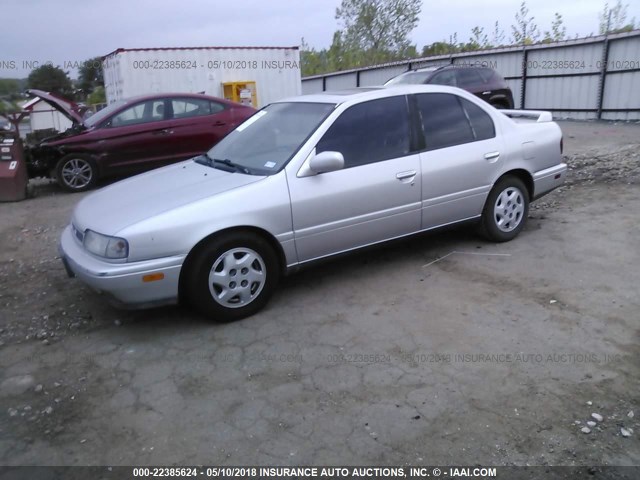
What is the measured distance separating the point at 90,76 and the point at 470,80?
1450 cm

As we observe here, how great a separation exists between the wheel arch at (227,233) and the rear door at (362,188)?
6.2 inches

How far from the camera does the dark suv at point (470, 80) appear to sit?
11688mm

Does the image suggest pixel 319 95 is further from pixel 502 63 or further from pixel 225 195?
pixel 502 63

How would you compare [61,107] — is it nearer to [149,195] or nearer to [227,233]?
[149,195]

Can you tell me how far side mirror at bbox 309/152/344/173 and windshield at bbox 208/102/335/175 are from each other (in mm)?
223

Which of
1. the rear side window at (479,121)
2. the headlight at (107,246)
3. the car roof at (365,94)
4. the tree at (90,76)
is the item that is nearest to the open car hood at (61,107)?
the car roof at (365,94)

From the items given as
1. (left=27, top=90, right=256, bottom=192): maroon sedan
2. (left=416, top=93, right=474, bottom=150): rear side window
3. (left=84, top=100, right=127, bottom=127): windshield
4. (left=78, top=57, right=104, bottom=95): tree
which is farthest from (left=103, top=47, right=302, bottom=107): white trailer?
(left=416, top=93, right=474, bottom=150): rear side window

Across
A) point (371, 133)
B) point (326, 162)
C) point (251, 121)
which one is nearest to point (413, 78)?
point (251, 121)

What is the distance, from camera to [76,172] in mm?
8844

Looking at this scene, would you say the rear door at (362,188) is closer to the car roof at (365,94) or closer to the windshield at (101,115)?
the car roof at (365,94)

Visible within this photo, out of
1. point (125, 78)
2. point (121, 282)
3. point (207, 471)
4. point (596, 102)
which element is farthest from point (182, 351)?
point (596, 102)

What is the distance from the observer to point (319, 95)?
194 inches

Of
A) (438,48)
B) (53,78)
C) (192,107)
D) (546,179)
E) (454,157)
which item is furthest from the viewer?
(438,48)

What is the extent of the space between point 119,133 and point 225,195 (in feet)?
19.0
